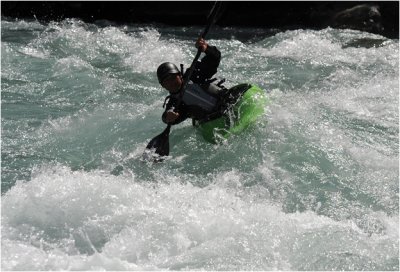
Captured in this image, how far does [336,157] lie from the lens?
5.64 m

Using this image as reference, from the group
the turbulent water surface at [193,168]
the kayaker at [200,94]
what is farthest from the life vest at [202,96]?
the turbulent water surface at [193,168]

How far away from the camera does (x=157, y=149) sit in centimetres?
559

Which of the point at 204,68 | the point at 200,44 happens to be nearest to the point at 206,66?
the point at 204,68

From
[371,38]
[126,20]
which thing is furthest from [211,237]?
[126,20]

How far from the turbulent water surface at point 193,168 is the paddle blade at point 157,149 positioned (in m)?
0.12

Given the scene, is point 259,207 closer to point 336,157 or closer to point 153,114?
point 336,157

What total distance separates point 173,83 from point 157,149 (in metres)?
0.70

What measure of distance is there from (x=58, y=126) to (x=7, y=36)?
4508mm

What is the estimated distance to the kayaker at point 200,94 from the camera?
18.3ft

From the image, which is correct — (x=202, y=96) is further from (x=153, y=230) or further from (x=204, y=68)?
(x=153, y=230)

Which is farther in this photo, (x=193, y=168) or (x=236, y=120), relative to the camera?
Result: (x=236, y=120)

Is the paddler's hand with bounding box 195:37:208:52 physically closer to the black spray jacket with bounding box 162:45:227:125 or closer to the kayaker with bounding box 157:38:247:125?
the kayaker with bounding box 157:38:247:125

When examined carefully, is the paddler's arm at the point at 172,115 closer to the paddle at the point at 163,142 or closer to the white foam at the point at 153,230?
the paddle at the point at 163,142

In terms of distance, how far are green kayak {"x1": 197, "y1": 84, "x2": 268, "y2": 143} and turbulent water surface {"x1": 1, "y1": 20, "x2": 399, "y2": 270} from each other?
114 millimetres
